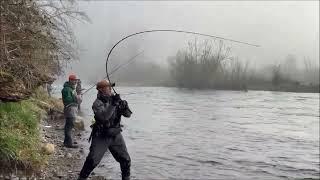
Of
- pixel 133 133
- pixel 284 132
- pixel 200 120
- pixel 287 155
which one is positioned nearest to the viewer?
pixel 287 155

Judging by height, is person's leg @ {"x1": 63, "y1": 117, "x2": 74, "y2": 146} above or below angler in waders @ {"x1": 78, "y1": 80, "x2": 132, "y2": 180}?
below

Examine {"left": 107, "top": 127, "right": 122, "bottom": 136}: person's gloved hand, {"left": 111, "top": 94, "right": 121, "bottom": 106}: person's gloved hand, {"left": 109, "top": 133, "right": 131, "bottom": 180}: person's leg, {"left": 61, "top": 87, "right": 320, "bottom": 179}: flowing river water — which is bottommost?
{"left": 61, "top": 87, "right": 320, "bottom": 179}: flowing river water

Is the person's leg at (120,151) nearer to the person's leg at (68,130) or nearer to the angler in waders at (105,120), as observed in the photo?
the angler in waders at (105,120)

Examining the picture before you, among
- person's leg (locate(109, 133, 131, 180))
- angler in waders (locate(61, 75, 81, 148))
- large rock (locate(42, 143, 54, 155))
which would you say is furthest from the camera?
angler in waders (locate(61, 75, 81, 148))

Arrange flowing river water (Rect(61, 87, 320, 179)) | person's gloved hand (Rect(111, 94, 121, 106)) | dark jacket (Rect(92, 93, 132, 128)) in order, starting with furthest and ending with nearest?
flowing river water (Rect(61, 87, 320, 179)), person's gloved hand (Rect(111, 94, 121, 106)), dark jacket (Rect(92, 93, 132, 128))

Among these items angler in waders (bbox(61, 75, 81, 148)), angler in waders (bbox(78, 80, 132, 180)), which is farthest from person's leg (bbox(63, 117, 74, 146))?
angler in waders (bbox(78, 80, 132, 180))

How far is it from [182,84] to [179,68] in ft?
12.6

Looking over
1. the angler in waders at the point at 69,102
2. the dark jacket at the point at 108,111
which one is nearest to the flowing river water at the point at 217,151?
the angler in waders at the point at 69,102

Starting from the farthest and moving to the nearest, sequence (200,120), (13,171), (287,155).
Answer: (200,120), (287,155), (13,171)

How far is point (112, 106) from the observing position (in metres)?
7.38

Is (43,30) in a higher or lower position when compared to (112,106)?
higher

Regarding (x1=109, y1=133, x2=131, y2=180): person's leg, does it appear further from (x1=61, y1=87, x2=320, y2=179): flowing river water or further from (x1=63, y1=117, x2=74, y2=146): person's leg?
(x1=63, y1=117, x2=74, y2=146): person's leg

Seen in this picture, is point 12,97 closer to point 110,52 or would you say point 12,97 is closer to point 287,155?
point 110,52

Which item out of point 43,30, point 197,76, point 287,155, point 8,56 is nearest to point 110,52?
point 43,30
